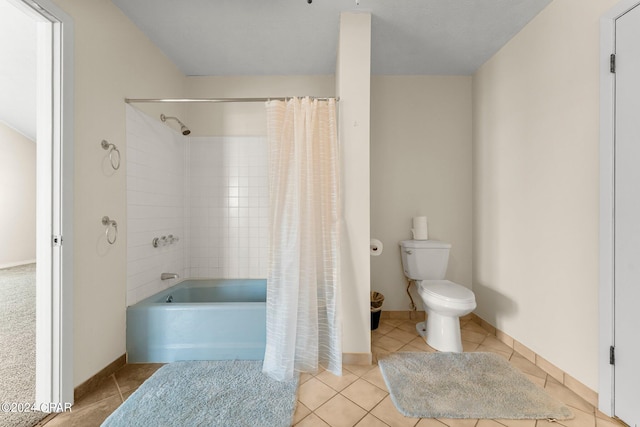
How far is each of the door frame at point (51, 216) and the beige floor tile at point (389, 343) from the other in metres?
1.92

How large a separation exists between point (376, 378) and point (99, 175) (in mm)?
2089

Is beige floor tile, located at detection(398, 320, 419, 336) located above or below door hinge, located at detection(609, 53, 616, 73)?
below

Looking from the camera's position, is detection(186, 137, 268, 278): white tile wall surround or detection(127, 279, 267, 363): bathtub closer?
detection(127, 279, 267, 363): bathtub

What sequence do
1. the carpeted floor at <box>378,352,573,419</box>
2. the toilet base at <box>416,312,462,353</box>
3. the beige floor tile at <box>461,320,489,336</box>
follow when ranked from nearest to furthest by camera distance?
the carpeted floor at <box>378,352,573,419</box> < the toilet base at <box>416,312,462,353</box> < the beige floor tile at <box>461,320,489,336</box>

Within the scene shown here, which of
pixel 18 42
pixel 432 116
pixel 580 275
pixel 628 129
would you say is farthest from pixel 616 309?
pixel 18 42

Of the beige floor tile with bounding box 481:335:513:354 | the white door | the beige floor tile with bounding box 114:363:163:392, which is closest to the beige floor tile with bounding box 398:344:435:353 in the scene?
the beige floor tile with bounding box 481:335:513:354

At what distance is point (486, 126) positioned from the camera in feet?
7.71

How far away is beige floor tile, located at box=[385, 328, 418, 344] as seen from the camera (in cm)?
214

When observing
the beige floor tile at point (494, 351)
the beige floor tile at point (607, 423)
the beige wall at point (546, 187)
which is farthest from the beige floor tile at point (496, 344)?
the beige floor tile at point (607, 423)

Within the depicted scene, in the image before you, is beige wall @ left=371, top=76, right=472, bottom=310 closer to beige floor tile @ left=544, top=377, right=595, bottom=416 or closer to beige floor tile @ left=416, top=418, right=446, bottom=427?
beige floor tile @ left=544, top=377, right=595, bottom=416

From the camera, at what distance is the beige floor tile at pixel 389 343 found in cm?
201

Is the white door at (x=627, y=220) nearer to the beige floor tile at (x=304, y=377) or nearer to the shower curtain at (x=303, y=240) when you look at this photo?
the shower curtain at (x=303, y=240)

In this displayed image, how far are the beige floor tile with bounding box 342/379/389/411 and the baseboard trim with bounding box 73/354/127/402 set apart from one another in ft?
4.71

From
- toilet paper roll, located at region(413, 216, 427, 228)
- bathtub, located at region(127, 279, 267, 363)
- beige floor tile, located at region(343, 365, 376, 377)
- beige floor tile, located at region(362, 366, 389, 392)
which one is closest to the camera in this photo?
beige floor tile, located at region(362, 366, 389, 392)
